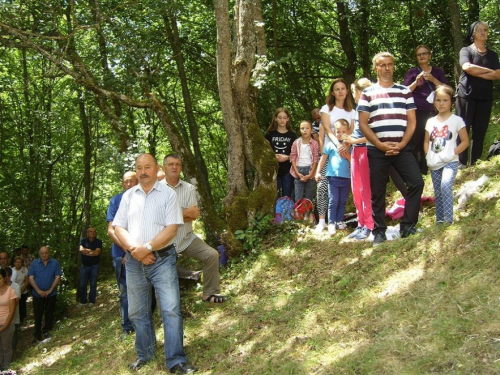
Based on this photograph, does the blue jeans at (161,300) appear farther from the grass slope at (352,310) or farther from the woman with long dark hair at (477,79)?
the woman with long dark hair at (477,79)

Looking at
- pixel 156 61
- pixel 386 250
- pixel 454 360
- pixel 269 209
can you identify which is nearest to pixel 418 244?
pixel 386 250

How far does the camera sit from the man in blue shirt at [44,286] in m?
10.2

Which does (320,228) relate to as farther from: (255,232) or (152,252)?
(152,252)

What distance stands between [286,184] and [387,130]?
301cm

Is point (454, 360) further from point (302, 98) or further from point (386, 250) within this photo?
point (302, 98)

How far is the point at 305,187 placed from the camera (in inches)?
316

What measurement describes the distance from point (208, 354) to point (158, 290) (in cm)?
93

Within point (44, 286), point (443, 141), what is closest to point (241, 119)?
point (443, 141)

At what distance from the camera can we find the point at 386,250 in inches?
229

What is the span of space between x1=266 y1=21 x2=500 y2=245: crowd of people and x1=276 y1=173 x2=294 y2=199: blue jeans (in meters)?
0.02

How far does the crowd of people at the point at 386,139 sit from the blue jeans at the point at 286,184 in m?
0.02

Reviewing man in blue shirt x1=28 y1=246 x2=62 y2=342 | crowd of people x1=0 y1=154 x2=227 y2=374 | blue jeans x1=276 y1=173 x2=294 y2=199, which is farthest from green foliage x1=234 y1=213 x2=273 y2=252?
man in blue shirt x1=28 y1=246 x2=62 y2=342

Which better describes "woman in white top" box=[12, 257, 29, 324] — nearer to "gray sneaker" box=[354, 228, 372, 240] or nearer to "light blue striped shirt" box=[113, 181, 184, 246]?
"light blue striped shirt" box=[113, 181, 184, 246]

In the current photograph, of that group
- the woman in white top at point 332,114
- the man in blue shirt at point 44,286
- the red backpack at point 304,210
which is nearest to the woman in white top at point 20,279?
the man in blue shirt at point 44,286
